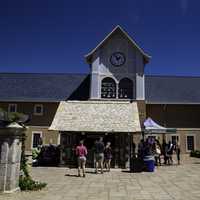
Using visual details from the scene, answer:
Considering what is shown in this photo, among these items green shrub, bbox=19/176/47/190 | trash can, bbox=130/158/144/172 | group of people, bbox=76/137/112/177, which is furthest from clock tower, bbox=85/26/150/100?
green shrub, bbox=19/176/47/190

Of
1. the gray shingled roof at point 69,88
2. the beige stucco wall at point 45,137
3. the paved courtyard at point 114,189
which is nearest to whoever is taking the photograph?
the paved courtyard at point 114,189

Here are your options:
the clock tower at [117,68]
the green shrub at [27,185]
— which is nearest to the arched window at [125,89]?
the clock tower at [117,68]

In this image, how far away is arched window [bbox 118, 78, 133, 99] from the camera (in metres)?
26.2

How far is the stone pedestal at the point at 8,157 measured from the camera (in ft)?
27.5

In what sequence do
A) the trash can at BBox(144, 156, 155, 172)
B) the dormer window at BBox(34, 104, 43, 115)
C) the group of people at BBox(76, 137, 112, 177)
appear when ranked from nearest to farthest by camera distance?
the group of people at BBox(76, 137, 112, 177)
the trash can at BBox(144, 156, 155, 172)
the dormer window at BBox(34, 104, 43, 115)

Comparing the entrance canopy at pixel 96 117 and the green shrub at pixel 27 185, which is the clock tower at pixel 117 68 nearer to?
the entrance canopy at pixel 96 117

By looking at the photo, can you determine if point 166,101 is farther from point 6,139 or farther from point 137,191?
point 6,139

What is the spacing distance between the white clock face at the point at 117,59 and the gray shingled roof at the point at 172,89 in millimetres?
5127

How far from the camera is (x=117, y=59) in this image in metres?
26.8

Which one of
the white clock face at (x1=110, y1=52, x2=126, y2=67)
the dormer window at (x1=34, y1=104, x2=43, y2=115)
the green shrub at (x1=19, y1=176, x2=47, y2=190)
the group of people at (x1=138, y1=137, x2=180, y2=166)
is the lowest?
the green shrub at (x1=19, y1=176, x2=47, y2=190)

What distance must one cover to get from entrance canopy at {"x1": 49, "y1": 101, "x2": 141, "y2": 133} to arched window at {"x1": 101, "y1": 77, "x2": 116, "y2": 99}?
6673 mm

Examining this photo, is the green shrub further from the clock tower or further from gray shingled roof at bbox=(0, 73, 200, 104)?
gray shingled roof at bbox=(0, 73, 200, 104)

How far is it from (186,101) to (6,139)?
23.5m

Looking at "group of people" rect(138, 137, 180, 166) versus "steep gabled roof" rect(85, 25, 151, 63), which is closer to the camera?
"group of people" rect(138, 137, 180, 166)
